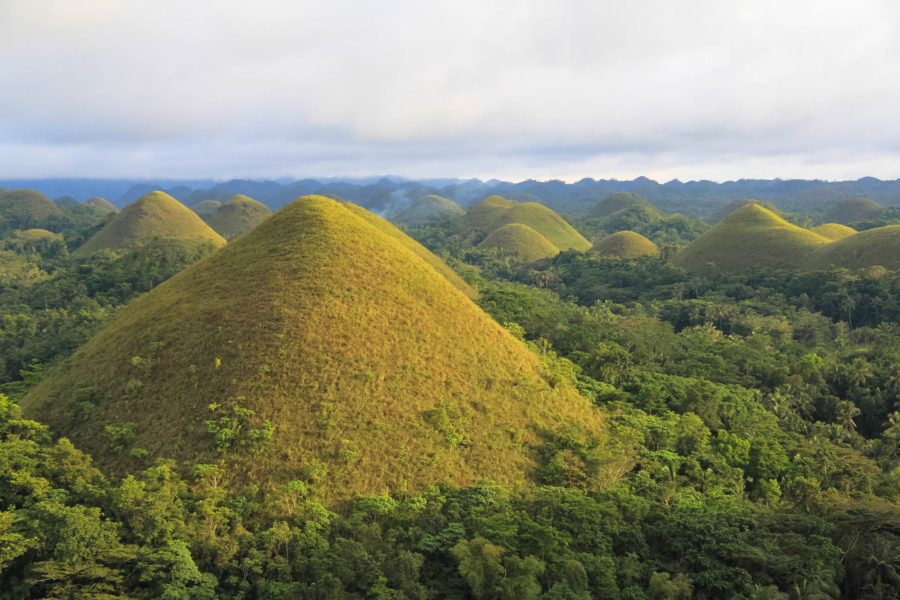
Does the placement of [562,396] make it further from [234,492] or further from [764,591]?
[234,492]

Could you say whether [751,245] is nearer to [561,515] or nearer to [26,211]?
[561,515]

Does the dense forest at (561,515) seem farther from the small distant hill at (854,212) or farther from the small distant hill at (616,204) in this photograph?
the small distant hill at (616,204)

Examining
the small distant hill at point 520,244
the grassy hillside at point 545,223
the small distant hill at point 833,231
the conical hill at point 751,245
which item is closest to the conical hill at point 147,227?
the small distant hill at point 520,244

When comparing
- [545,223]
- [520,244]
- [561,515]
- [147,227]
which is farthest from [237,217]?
[561,515]

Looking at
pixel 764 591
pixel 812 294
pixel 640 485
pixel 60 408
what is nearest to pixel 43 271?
pixel 60 408

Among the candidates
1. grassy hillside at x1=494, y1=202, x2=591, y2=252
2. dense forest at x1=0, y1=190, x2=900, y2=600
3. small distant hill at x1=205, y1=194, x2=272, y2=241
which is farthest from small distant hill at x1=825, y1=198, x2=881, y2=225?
small distant hill at x1=205, y1=194, x2=272, y2=241

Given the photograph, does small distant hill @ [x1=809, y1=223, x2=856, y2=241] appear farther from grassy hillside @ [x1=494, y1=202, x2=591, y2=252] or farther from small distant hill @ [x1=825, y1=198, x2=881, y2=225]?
small distant hill @ [x1=825, y1=198, x2=881, y2=225]
